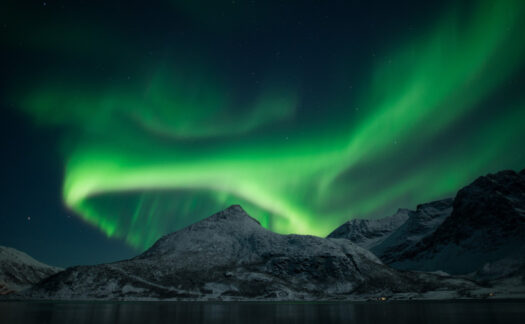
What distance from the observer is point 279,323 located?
58.3 m

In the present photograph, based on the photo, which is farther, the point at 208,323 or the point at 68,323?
the point at 208,323

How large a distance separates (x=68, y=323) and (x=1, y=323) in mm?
8650

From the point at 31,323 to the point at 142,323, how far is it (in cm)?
1533

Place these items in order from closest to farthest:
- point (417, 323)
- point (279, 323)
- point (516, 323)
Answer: point (516, 323)
point (417, 323)
point (279, 323)

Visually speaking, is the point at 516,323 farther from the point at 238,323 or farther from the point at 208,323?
the point at 208,323

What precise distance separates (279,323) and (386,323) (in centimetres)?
1656

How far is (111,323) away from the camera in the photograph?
55.9 meters

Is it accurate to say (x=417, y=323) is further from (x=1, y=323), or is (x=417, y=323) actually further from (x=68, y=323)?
(x=1, y=323)

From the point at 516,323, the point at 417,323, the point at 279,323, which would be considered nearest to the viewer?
the point at 516,323

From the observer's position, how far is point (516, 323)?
4938cm

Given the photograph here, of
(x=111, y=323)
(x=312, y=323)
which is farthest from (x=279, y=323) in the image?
(x=111, y=323)

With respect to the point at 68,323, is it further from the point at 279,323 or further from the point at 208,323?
the point at 279,323

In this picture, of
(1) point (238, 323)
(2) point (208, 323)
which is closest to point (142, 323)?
(2) point (208, 323)

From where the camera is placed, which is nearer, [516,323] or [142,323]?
[516,323]
